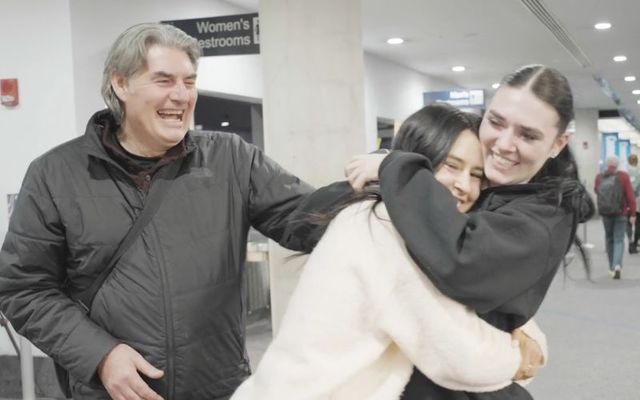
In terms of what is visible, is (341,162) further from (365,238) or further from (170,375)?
(365,238)

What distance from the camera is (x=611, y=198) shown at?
9898 millimetres

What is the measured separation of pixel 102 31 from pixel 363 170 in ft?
15.1

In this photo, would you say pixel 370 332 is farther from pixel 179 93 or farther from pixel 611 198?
pixel 611 198

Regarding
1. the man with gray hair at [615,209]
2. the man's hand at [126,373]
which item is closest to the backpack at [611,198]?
the man with gray hair at [615,209]

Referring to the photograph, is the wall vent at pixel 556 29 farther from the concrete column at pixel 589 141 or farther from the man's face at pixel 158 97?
the concrete column at pixel 589 141

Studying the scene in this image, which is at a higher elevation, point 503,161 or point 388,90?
point 388,90

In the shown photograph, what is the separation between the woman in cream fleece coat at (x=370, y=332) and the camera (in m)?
1.26

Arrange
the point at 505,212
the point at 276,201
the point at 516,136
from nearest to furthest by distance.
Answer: the point at 505,212, the point at 516,136, the point at 276,201

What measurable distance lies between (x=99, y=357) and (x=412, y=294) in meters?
0.84

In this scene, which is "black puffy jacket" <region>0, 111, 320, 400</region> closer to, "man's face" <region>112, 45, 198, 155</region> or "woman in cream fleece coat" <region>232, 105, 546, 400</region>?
"man's face" <region>112, 45, 198, 155</region>

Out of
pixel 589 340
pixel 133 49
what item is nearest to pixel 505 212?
pixel 133 49

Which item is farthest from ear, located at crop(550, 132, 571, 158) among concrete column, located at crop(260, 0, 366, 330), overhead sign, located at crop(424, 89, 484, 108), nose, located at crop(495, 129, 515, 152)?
overhead sign, located at crop(424, 89, 484, 108)

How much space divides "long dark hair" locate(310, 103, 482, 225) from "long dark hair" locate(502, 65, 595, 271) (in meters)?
0.14

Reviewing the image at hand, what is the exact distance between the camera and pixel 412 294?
50.0 inches
